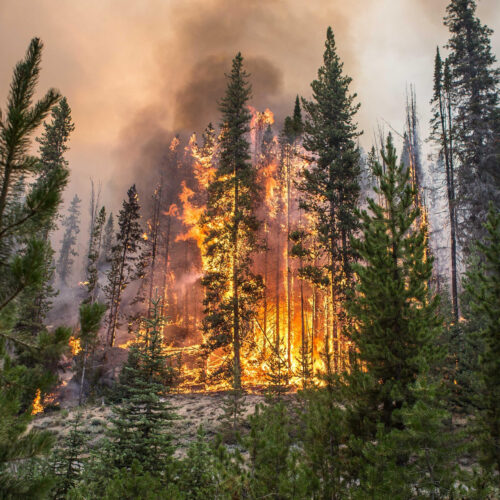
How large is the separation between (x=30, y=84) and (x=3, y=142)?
0.63 metres

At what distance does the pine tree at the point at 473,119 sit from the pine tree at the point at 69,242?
72.8 meters

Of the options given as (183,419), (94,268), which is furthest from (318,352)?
(94,268)

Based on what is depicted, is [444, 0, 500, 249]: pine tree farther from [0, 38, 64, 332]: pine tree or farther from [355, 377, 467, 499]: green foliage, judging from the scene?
[0, 38, 64, 332]: pine tree

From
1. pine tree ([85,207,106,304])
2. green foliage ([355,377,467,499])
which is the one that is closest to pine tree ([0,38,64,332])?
green foliage ([355,377,467,499])

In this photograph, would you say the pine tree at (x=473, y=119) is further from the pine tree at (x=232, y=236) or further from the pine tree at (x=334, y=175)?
the pine tree at (x=232, y=236)

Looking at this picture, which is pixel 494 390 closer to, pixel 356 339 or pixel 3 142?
pixel 356 339

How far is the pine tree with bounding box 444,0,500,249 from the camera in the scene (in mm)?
19297

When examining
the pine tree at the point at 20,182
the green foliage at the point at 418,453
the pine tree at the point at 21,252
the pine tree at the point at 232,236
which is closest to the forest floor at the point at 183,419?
the pine tree at the point at 232,236

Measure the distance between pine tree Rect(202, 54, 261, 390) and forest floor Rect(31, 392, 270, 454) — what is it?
2.41 m

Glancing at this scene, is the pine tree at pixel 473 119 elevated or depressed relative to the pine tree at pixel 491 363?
elevated

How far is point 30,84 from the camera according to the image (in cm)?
301

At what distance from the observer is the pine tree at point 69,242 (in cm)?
7112

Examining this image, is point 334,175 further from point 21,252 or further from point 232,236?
point 21,252

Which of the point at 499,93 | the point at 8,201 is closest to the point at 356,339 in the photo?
the point at 8,201
